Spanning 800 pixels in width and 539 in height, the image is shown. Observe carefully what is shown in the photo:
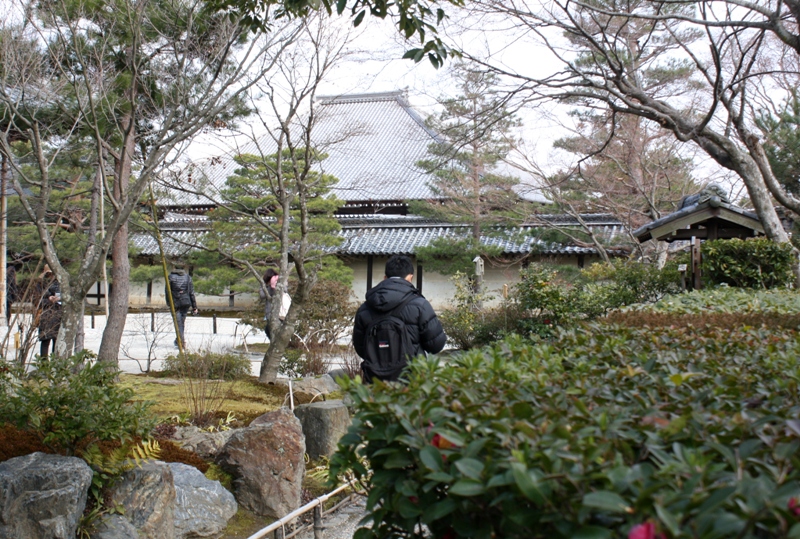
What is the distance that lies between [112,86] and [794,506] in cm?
727

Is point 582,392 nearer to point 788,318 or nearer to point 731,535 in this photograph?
point 731,535

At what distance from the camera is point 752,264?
9.11 m

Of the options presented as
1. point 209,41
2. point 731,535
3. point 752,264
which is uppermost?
point 209,41

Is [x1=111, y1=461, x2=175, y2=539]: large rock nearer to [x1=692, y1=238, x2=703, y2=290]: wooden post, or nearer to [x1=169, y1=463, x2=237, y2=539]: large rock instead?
[x1=169, y1=463, x2=237, y2=539]: large rock

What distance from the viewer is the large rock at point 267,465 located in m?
4.37

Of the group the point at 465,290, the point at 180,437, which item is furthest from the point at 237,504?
the point at 465,290

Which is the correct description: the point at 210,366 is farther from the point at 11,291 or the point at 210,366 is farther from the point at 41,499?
the point at 11,291

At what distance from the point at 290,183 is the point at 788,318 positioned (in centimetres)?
1232

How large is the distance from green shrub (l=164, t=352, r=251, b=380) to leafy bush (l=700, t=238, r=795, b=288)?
20.9ft

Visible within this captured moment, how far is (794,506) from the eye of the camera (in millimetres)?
1098

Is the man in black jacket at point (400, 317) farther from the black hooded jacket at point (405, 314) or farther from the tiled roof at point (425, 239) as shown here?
the tiled roof at point (425, 239)

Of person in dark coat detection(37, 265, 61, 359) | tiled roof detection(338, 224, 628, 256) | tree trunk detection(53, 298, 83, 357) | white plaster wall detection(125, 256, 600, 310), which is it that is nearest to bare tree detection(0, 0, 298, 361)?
tree trunk detection(53, 298, 83, 357)

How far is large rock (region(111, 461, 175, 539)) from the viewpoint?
3482mm

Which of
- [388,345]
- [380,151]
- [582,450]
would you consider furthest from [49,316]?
[380,151]
